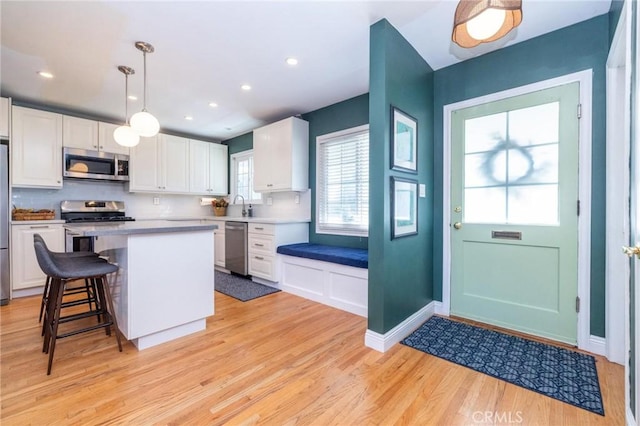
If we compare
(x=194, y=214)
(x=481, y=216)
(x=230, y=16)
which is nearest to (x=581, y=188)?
(x=481, y=216)

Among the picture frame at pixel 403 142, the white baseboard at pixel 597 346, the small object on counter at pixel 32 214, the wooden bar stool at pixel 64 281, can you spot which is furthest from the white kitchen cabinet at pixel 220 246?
the white baseboard at pixel 597 346

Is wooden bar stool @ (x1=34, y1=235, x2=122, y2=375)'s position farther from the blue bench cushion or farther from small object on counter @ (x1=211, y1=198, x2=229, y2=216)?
small object on counter @ (x1=211, y1=198, x2=229, y2=216)

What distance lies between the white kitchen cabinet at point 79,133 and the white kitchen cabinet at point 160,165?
0.49 m

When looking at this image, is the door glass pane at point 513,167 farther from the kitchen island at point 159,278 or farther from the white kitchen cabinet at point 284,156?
the kitchen island at point 159,278

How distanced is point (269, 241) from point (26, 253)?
9.08 feet

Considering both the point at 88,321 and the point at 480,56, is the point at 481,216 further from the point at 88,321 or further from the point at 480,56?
the point at 88,321

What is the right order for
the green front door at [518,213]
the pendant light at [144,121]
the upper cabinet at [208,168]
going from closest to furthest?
the green front door at [518,213]
the pendant light at [144,121]
the upper cabinet at [208,168]

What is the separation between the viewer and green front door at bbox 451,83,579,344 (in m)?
2.21

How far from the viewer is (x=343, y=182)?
3.74 meters

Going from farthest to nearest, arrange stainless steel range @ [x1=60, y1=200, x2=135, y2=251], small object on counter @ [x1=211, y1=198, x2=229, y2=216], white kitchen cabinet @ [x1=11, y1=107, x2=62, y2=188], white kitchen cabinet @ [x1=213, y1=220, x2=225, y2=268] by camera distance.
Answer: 1. small object on counter @ [x1=211, y1=198, x2=229, y2=216]
2. white kitchen cabinet @ [x1=213, y1=220, x2=225, y2=268]
3. stainless steel range @ [x1=60, y1=200, x2=135, y2=251]
4. white kitchen cabinet @ [x1=11, y1=107, x2=62, y2=188]

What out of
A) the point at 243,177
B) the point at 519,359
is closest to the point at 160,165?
the point at 243,177

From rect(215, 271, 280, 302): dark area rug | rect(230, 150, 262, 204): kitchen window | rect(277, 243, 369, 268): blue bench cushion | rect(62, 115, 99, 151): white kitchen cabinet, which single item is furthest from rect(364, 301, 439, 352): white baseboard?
rect(62, 115, 99, 151): white kitchen cabinet

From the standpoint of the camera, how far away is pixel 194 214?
5387 mm

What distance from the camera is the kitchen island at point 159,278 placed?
205cm
